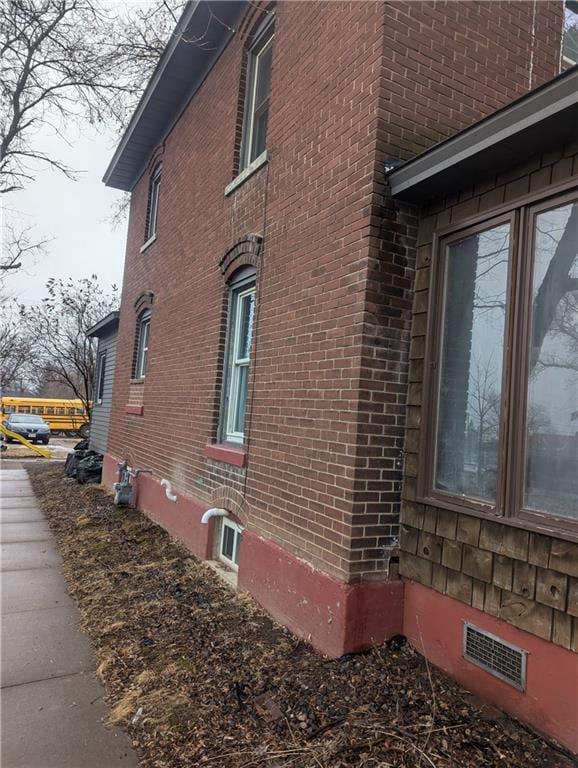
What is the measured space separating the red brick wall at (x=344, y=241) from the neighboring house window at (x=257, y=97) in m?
0.43

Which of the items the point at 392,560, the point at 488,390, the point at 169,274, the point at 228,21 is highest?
the point at 228,21

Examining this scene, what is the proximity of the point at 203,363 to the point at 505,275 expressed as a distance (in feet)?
13.9

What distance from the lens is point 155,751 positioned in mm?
2846

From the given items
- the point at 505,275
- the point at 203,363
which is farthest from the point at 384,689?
the point at 203,363

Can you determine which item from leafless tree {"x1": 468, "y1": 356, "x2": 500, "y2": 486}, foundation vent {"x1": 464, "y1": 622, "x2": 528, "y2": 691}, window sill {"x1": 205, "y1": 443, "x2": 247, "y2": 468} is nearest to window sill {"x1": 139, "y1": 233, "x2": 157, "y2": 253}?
window sill {"x1": 205, "y1": 443, "x2": 247, "y2": 468}

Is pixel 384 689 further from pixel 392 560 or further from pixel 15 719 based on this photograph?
pixel 15 719

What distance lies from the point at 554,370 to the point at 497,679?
5.93ft

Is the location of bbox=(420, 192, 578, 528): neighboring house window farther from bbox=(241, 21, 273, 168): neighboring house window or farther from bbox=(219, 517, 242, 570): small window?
bbox=(241, 21, 273, 168): neighboring house window

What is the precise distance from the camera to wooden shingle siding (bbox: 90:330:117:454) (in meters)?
13.7

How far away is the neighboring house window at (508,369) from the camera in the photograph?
117 inches

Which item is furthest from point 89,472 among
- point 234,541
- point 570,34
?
point 570,34

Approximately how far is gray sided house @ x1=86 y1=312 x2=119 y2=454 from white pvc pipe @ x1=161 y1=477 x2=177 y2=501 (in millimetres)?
5957

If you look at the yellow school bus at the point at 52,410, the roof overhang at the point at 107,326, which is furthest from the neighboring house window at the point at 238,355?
the yellow school bus at the point at 52,410

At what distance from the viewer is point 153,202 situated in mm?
10898
